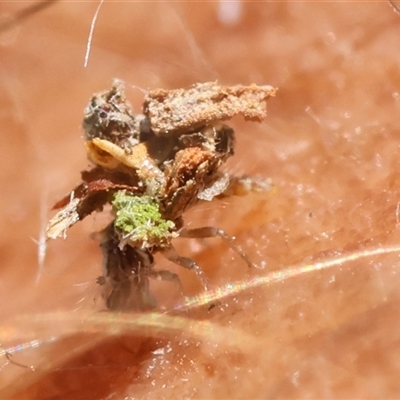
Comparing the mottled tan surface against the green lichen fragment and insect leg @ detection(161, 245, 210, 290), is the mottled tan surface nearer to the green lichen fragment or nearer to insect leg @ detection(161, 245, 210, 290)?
insect leg @ detection(161, 245, 210, 290)

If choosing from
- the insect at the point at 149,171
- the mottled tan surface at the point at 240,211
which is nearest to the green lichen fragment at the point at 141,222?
the insect at the point at 149,171

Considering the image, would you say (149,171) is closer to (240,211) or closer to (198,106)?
(198,106)

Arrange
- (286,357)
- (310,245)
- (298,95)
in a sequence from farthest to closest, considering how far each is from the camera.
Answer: (298,95), (310,245), (286,357)

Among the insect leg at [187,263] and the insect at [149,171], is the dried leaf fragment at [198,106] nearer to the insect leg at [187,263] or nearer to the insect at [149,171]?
the insect at [149,171]

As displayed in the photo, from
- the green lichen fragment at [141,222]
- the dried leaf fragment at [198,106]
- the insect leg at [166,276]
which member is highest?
the dried leaf fragment at [198,106]

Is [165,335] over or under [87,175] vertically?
under

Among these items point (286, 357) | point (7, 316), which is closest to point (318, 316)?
point (286, 357)

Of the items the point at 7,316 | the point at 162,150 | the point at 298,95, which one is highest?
the point at 162,150

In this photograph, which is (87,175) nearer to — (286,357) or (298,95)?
(286,357)
